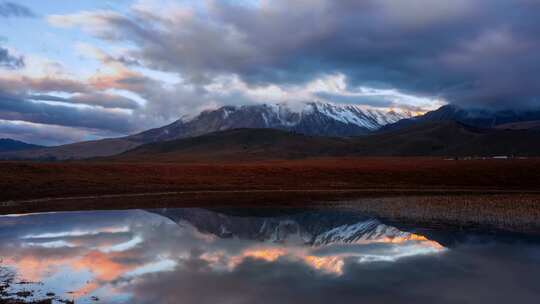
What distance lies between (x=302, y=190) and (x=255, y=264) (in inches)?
1707

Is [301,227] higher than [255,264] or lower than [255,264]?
lower

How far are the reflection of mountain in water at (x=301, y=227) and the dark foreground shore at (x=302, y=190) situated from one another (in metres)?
3.81

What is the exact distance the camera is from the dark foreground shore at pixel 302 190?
40.6 metres

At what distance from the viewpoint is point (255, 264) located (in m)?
22.0

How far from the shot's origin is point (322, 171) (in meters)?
84.7

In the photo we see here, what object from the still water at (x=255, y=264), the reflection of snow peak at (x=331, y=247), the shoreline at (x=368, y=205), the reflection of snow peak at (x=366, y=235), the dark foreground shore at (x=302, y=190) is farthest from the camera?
the dark foreground shore at (x=302, y=190)

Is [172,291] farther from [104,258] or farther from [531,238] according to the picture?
[531,238]

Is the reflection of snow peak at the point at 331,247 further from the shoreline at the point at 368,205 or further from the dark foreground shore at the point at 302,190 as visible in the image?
the dark foreground shore at the point at 302,190

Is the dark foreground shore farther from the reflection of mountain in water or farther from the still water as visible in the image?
the still water

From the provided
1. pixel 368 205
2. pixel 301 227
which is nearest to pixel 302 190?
pixel 368 205

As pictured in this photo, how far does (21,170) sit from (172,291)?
53.9m

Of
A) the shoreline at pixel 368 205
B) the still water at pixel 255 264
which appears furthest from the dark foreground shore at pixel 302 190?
the still water at pixel 255 264

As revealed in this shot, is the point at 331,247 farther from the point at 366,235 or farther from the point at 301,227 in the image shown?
the point at 301,227

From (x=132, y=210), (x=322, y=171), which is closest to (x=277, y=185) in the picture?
(x=322, y=171)
